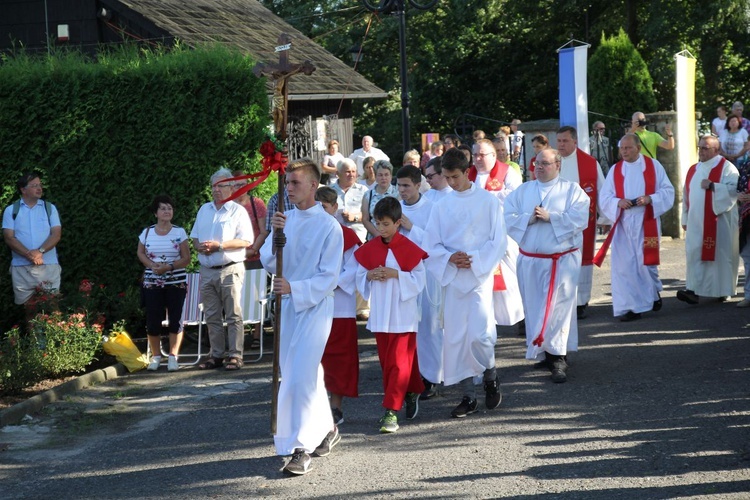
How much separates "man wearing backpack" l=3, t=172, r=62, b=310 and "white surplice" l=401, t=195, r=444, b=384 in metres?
4.44

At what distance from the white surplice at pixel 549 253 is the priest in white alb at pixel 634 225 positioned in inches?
106

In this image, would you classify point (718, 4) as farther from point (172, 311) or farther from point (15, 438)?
point (15, 438)

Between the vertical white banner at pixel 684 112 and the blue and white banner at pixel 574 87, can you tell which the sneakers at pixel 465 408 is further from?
the vertical white banner at pixel 684 112

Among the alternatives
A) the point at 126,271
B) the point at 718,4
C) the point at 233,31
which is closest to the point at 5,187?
the point at 126,271

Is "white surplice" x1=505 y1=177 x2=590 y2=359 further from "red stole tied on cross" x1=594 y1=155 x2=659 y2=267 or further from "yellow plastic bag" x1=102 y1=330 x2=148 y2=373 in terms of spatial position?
"yellow plastic bag" x1=102 y1=330 x2=148 y2=373

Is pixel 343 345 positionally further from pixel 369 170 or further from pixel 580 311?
pixel 580 311

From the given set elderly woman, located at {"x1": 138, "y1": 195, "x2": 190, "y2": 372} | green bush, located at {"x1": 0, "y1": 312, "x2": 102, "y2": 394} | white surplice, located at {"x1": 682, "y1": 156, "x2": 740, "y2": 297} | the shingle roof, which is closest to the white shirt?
elderly woman, located at {"x1": 138, "y1": 195, "x2": 190, "y2": 372}

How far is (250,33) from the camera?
22.3m

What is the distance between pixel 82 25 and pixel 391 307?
15.0m

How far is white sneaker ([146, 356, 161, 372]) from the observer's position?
10.8 m

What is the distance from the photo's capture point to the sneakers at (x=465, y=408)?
26.8 ft

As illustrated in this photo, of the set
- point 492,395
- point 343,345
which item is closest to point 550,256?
point 492,395

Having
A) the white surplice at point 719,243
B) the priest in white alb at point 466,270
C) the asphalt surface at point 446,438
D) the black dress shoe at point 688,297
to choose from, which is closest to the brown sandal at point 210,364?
the asphalt surface at point 446,438

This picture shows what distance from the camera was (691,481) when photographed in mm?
6199
